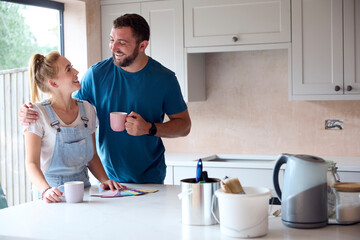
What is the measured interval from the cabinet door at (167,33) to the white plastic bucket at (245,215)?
7.90ft

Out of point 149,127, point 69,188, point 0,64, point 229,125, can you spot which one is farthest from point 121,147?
point 229,125

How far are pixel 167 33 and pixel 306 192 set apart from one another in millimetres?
2563

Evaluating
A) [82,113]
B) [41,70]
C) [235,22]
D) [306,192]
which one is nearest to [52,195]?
[82,113]

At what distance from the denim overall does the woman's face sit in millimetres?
105

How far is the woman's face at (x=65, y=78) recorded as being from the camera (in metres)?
2.38

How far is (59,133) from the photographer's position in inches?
89.6

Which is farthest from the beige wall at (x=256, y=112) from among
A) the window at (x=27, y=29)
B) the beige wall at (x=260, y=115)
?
the window at (x=27, y=29)

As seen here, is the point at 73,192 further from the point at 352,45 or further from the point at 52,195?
the point at 352,45

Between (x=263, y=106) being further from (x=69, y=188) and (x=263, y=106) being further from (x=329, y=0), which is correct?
→ (x=69, y=188)

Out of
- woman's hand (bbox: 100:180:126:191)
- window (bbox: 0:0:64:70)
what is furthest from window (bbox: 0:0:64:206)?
woman's hand (bbox: 100:180:126:191)

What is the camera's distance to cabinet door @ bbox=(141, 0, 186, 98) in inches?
155

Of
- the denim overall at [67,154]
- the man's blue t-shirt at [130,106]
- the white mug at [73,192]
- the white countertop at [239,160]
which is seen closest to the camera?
the white mug at [73,192]

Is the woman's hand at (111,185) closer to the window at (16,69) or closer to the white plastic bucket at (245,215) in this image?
the white plastic bucket at (245,215)

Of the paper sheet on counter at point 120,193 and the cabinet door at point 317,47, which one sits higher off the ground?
the cabinet door at point 317,47
